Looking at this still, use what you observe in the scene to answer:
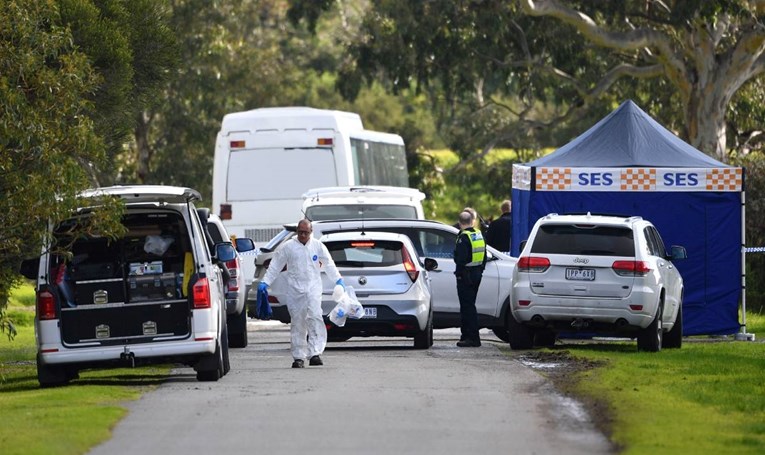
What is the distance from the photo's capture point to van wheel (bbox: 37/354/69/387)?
53.5ft

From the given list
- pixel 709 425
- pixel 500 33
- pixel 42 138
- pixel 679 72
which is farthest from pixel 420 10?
pixel 709 425

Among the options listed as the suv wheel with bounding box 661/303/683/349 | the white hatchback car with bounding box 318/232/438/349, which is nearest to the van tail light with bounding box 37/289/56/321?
the white hatchback car with bounding box 318/232/438/349

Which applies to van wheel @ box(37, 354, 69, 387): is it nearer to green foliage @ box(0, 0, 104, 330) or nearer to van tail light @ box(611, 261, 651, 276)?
green foliage @ box(0, 0, 104, 330)

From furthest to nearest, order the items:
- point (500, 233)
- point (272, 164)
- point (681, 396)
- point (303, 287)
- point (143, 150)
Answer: point (143, 150) < point (272, 164) < point (500, 233) < point (303, 287) < point (681, 396)

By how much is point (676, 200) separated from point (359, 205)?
5.17 meters

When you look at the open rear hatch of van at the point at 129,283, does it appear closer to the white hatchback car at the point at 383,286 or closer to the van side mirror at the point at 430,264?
the white hatchback car at the point at 383,286

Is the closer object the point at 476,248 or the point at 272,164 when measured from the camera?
the point at 476,248

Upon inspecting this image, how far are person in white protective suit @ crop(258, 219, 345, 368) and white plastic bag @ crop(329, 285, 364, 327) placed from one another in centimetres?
47

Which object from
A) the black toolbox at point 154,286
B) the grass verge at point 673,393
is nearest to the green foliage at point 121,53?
the black toolbox at point 154,286

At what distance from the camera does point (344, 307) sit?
62.1 feet

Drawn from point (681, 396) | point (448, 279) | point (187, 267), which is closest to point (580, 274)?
point (448, 279)

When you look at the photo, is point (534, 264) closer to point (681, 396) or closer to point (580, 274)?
point (580, 274)

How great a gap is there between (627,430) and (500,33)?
31.6m

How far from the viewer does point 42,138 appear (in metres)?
16.5
